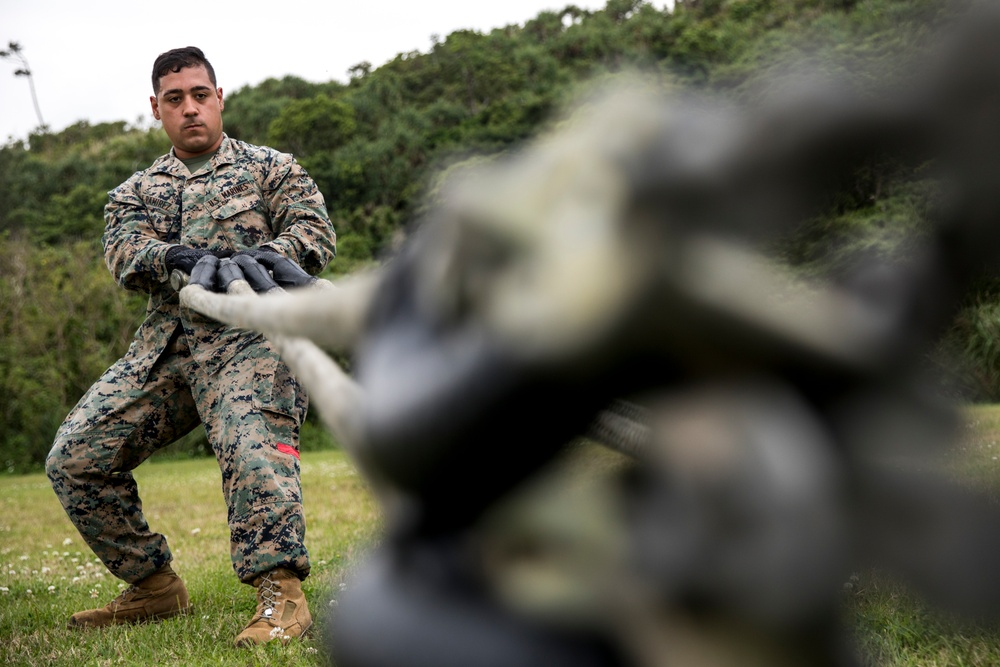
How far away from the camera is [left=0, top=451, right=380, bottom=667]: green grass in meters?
2.90

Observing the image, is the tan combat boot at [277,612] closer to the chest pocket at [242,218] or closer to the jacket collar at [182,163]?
the chest pocket at [242,218]

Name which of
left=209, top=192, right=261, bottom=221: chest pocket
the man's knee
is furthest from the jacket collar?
the man's knee

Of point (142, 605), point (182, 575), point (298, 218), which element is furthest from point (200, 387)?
point (182, 575)

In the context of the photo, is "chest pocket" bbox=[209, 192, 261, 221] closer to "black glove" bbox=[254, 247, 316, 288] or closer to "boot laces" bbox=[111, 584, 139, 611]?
"black glove" bbox=[254, 247, 316, 288]

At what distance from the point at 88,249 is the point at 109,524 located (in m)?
21.8

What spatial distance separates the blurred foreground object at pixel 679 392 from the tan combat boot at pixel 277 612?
2.63 meters

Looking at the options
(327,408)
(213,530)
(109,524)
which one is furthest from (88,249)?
(327,408)

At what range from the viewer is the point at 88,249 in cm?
2273

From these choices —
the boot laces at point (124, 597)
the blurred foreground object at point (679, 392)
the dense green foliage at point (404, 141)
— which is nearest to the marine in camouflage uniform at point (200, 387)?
the boot laces at point (124, 597)

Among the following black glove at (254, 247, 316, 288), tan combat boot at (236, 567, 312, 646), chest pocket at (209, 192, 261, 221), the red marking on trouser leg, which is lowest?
tan combat boot at (236, 567, 312, 646)

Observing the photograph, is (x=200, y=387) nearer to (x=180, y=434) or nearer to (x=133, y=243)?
(x=180, y=434)

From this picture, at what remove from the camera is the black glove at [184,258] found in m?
2.99

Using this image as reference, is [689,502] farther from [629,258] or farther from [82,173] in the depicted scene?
[82,173]

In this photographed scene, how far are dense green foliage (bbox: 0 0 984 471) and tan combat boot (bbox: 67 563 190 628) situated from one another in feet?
6.81
